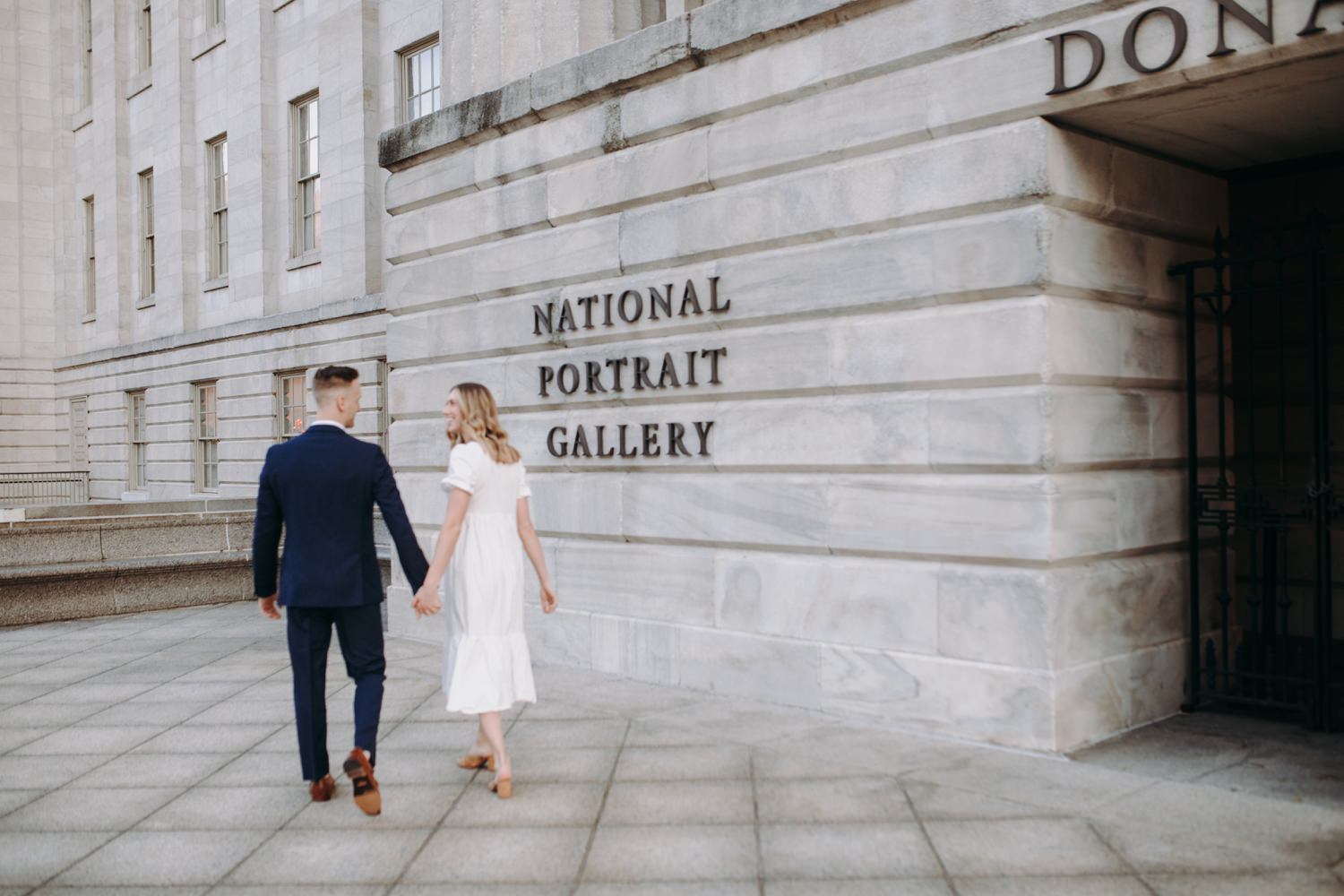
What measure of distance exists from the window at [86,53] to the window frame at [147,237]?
443cm

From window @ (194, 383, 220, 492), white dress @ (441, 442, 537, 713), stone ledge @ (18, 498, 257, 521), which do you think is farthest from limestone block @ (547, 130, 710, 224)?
window @ (194, 383, 220, 492)

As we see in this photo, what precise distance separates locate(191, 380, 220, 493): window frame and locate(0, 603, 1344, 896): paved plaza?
59.5ft

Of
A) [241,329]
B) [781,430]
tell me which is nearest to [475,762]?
[781,430]

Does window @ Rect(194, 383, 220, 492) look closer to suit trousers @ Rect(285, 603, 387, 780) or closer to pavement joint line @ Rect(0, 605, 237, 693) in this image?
pavement joint line @ Rect(0, 605, 237, 693)

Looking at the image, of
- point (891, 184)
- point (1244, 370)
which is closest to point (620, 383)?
point (891, 184)

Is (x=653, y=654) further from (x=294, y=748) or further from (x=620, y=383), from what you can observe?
(x=294, y=748)

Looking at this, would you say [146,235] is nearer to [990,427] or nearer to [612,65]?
[612,65]

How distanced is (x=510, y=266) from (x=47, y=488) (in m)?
26.0

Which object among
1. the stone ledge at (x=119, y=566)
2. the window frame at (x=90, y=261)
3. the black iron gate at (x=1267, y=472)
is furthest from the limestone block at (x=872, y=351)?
the window frame at (x=90, y=261)

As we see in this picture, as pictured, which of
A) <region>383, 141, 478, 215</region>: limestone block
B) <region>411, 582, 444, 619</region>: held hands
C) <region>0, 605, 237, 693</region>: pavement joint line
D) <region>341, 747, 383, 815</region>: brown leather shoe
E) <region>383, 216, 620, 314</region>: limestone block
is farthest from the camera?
<region>383, 141, 478, 215</region>: limestone block

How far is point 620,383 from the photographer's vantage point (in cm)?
836

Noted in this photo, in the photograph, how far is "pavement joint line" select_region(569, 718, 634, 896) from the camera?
4.36 metres

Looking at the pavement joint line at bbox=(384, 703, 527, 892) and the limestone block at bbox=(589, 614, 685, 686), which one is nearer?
the pavement joint line at bbox=(384, 703, 527, 892)

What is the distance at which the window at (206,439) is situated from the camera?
24859 millimetres
